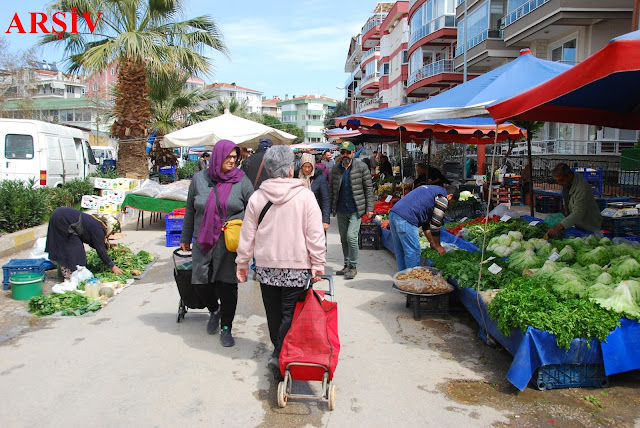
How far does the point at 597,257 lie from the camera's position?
5.21m

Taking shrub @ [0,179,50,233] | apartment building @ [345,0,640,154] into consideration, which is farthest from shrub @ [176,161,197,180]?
apartment building @ [345,0,640,154]

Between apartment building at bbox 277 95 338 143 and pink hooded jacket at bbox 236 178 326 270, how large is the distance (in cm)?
12739

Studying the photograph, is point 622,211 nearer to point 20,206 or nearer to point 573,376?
point 573,376

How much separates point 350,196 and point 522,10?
59.6 ft

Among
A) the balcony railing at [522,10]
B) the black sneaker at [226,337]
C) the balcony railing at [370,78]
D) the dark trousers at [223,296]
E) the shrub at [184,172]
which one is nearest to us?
the dark trousers at [223,296]

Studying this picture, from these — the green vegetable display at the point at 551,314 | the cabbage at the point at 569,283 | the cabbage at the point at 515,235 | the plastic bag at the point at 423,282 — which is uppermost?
the cabbage at the point at 515,235

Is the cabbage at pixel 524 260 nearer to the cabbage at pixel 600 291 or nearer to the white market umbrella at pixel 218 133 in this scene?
the cabbage at pixel 600 291

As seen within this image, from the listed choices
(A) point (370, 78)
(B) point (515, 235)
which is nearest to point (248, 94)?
(A) point (370, 78)

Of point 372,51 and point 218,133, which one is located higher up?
point 372,51

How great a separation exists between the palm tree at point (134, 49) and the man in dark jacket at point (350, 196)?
1054 centimetres

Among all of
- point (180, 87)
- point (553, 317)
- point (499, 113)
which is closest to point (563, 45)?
point (180, 87)

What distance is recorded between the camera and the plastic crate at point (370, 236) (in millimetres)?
9820

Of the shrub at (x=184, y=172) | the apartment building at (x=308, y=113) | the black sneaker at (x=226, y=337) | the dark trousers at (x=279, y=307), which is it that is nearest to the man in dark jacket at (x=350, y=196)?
the black sneaker at (x=226, y=337)

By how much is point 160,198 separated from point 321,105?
415 ft
